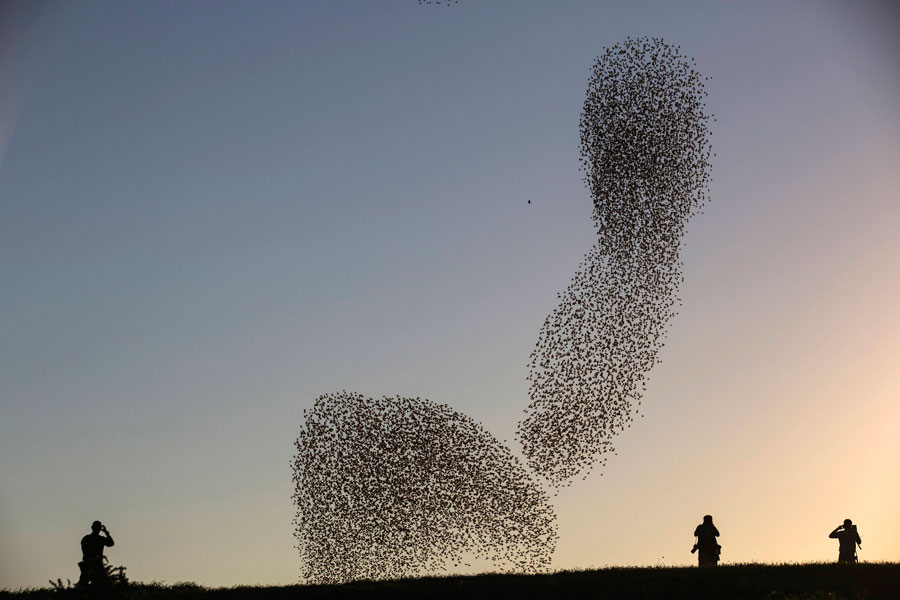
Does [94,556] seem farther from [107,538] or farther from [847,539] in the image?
[847,539]

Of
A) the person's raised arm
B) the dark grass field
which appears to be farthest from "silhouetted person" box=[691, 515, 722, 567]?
the person's raised arm

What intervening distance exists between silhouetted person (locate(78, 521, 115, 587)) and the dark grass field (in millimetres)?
861

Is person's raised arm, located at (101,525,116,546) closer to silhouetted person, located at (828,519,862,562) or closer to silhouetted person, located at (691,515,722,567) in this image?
silhouetted person, located at (691,515,722,567)

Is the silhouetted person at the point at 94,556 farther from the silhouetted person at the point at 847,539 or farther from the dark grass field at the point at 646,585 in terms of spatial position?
the silhouetted person at the point at 847,539

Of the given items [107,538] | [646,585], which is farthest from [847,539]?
[107,538]

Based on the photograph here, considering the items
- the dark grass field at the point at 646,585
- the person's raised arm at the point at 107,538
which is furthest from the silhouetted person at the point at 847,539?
the person's raised arm at the point at 107,538

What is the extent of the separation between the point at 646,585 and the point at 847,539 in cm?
744

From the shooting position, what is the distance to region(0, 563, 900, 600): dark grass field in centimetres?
2797

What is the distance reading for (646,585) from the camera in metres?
28.9

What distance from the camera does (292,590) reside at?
103 ft

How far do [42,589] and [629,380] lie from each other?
804 inches

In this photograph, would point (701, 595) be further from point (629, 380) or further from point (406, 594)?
point (629, 380)

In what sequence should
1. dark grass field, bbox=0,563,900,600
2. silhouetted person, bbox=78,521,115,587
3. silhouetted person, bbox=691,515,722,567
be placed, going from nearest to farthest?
silhouetted person, bbox=78,521,115,587 < dark grass field, bbox=0,563,900,600 < silhouetted person, bbox=691,515,722,567

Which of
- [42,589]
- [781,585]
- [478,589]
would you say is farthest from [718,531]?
[42,589]
